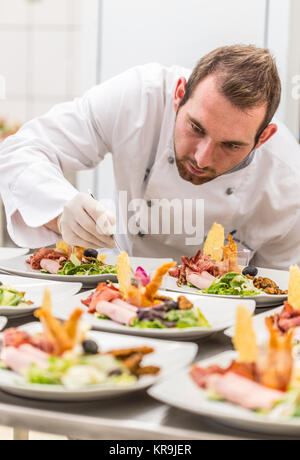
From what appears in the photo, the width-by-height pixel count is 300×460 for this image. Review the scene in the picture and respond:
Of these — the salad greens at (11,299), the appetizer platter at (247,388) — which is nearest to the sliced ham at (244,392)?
the appetizer platter at (247,388)

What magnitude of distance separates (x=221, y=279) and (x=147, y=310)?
45 centimetres

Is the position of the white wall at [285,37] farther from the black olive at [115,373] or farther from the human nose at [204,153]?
the black olive at [115,373]

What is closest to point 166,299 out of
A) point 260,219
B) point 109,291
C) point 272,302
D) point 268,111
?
point 109,291

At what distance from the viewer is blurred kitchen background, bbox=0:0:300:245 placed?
142 inches

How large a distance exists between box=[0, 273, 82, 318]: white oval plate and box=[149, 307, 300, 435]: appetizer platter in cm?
53

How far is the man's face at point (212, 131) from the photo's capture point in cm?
185

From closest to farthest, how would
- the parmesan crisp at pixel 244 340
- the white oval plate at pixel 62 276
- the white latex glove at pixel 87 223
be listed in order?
1. the parmesan crisp at pixel 244 340
2. the white latex glove at pixel 87 223
3. the white oval plate at pixel 62 276

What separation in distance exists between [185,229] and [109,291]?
100cm

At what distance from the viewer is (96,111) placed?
2311 millimetres

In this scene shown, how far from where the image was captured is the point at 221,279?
1661 millimetres

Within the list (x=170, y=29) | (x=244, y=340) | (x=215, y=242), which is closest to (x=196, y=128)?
(x=215, y=242)

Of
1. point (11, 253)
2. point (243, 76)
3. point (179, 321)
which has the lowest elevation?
point (11, 253)

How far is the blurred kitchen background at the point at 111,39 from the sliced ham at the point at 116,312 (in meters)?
2.62

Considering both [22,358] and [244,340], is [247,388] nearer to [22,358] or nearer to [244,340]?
[244,340]
